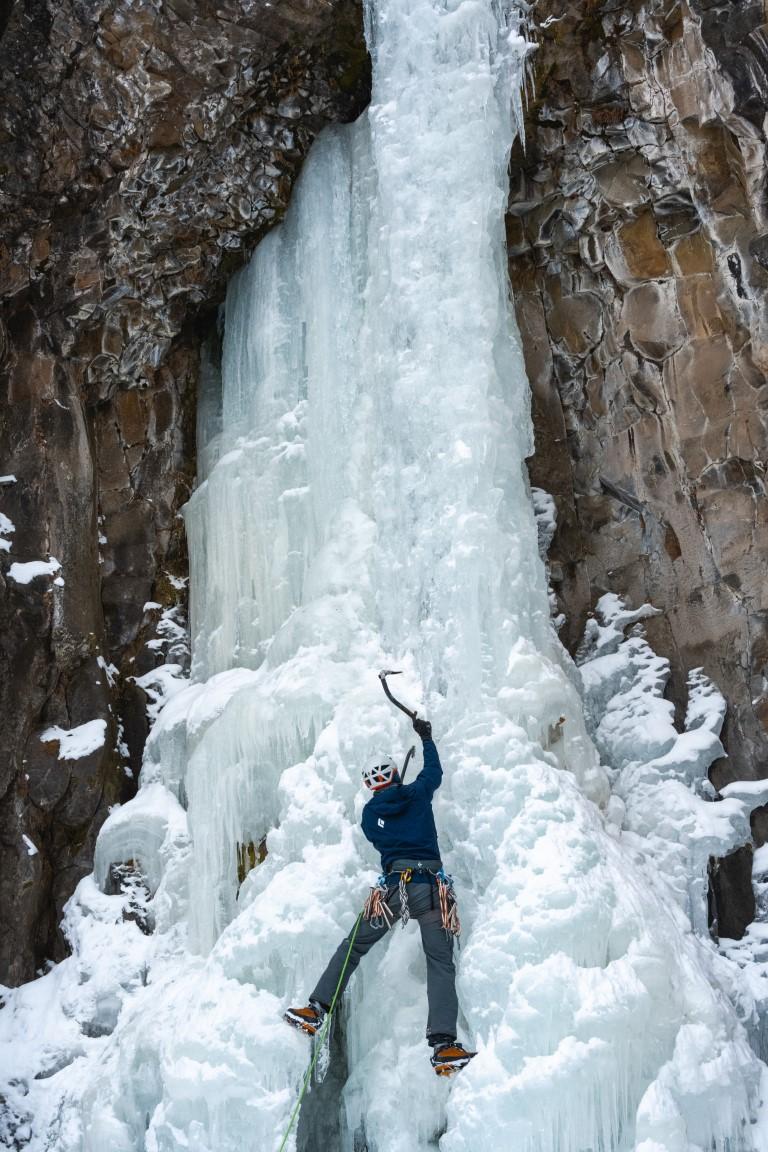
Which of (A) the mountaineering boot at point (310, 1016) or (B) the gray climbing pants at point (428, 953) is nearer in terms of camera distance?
(B) the gray climbing pants at point (428, 953)

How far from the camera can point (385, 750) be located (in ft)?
19.5

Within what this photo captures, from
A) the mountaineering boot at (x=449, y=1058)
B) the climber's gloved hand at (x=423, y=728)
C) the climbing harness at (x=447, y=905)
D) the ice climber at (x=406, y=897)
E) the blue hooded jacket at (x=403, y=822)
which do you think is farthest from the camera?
the climber's gloved hand at (x=423, y=728)

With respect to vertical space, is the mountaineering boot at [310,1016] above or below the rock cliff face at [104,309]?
below

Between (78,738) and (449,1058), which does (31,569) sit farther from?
(449,1058)

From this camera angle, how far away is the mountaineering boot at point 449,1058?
480 centimetres

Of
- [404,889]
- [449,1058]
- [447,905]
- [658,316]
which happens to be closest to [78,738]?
[404,889]

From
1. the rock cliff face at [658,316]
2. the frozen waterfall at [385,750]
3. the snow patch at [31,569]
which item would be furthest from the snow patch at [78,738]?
the rock cliff face at [658,316]

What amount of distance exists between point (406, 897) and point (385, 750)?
100 centimetres

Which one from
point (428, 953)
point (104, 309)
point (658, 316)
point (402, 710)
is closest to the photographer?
point (428, 953)

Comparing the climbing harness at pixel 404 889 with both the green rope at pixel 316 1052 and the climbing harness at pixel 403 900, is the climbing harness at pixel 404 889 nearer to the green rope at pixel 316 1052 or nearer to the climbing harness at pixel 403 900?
the climbing harness at pixel 403 900

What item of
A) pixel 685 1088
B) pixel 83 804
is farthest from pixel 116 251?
pixel 685 1088

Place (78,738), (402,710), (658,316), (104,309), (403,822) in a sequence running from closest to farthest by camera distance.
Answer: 1. (403,822)
2. (402,710)
3. (658,316)
4. (78,738)
5. (104,309)

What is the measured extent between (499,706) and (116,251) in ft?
12.7

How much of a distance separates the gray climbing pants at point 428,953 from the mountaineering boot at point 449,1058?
0.07 m
